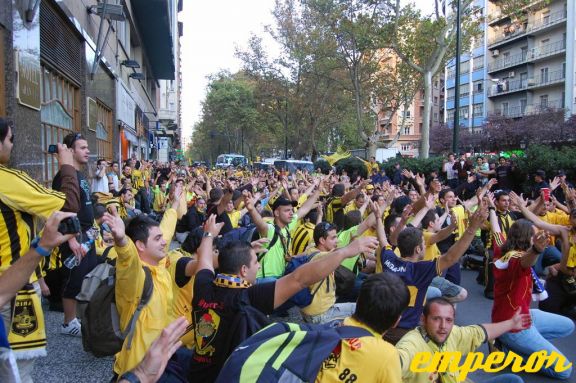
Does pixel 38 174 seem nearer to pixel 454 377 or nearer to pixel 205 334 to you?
pixel 205 334

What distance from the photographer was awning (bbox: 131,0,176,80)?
72.8 feet

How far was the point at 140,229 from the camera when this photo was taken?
3.38 meters

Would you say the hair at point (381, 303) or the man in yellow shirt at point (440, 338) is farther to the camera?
the man in yellow shirt at point (440, 338)

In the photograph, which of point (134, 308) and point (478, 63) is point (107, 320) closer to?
point (134, 308)

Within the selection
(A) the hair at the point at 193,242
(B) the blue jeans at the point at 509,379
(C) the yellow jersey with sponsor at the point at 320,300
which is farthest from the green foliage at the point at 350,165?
(B) the blue jeans at the point at 509,379

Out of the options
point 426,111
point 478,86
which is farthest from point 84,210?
point 478,86

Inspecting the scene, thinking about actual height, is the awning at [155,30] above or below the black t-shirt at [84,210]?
above

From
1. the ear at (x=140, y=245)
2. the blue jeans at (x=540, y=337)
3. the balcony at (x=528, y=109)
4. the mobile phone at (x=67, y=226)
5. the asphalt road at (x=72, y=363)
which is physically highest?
the balcony at (x=528, y=109)

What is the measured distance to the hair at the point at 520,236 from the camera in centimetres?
490

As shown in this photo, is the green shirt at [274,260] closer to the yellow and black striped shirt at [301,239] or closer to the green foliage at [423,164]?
the yellow and black striped shirt at [301,239]

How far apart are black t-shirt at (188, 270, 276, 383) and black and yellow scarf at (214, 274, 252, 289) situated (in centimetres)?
2

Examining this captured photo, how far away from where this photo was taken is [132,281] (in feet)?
9.68

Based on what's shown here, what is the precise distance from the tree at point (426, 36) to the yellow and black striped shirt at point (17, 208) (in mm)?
20721

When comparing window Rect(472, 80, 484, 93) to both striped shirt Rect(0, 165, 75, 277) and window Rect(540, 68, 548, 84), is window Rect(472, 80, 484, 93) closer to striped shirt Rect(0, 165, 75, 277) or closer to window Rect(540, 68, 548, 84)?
window Rect(540, 68, 548, 84)
